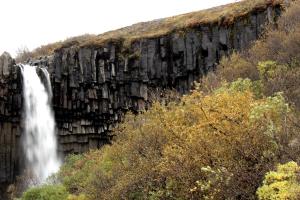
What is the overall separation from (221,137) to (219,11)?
3826 cm

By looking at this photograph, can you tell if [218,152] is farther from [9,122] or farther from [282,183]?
[9,122]

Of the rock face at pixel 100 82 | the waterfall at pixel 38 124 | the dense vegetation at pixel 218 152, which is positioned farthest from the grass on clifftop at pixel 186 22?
the dense vegetation at pixel 218 152

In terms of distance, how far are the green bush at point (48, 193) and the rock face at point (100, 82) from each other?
20.0 m

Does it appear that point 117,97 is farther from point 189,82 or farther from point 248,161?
point 248,161

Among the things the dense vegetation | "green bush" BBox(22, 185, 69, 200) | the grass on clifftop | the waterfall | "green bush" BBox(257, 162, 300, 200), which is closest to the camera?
"green bush" BBox(257, 162, 300, 200)

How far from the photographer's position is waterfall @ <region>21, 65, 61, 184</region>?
50.2m

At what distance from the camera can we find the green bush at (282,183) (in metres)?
11.6

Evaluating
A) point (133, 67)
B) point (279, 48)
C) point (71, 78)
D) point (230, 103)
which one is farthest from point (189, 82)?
point (230, 103)

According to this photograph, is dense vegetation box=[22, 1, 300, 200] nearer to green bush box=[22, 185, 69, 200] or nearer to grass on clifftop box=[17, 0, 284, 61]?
green bush box=[22, 185, 69, 200]

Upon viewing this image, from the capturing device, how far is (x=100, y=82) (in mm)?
50875

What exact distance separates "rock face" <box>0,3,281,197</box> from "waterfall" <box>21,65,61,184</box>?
72 centimetres

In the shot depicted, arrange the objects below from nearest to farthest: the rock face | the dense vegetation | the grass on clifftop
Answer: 1. the dense vegetation
2. the grass on clifftop
3. the rock face

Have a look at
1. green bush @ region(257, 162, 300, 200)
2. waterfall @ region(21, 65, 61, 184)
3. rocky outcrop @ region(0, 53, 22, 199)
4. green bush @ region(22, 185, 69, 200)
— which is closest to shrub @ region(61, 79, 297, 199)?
green bush @ region(257, 162, 300, 200)

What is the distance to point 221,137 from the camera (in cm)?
1581
